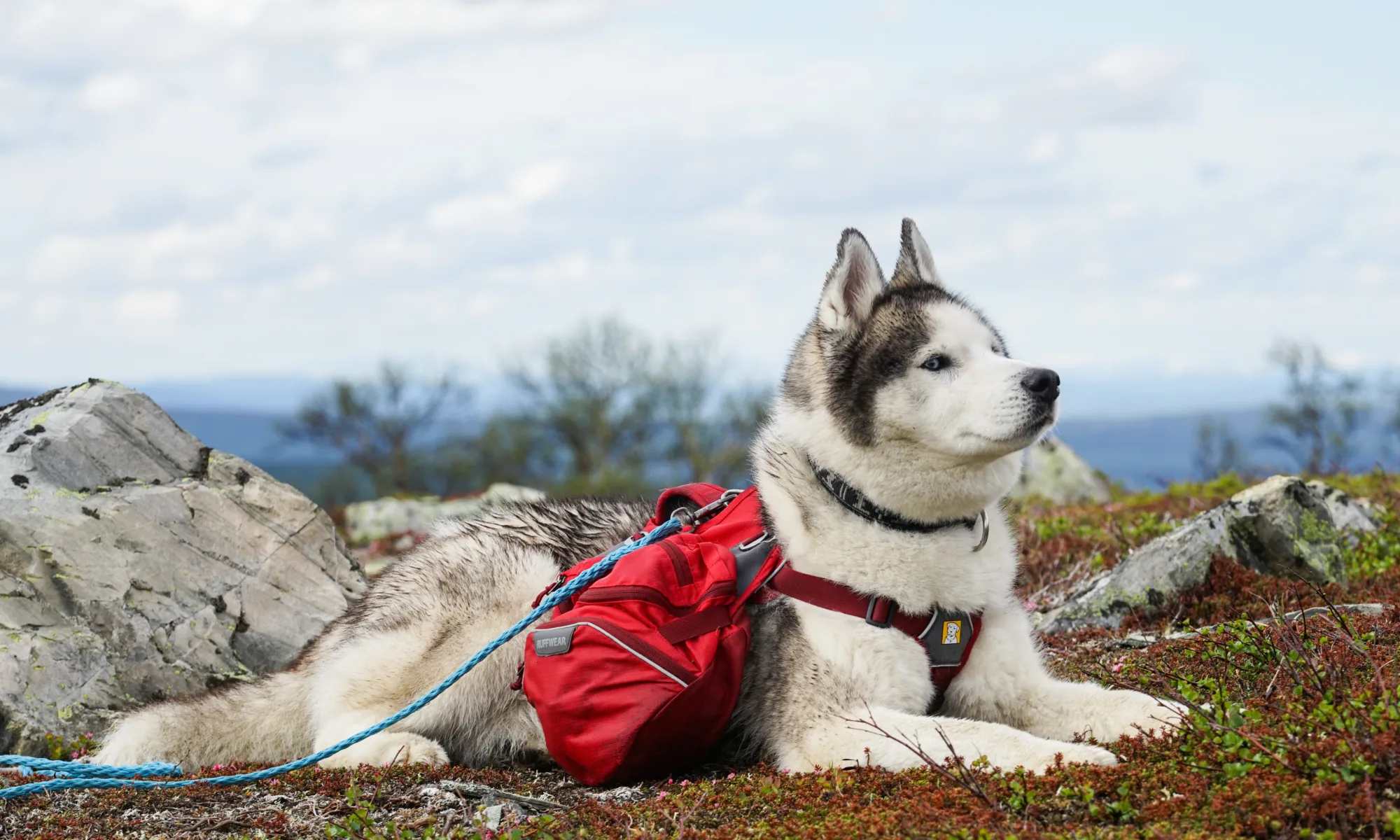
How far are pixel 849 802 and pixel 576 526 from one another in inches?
101

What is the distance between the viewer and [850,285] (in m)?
5.54

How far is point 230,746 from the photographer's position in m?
6.02

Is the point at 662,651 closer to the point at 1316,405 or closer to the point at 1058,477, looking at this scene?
the point at 1058,477

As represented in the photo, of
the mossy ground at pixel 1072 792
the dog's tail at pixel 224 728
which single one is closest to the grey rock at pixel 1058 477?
the mossy ground at pixel 1072 792

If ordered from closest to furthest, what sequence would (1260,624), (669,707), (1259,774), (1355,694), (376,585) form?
(1259,774), (1355,694), (669,707), (1260,624), (376,585)

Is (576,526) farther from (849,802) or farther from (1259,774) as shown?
(1259,774)

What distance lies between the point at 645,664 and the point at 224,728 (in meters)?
2.53

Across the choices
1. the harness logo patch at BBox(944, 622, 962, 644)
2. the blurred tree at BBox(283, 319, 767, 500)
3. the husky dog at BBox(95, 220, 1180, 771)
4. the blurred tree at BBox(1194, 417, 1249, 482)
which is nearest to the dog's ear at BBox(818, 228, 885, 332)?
the husky dog at BBox(95, 220, 1180, 771)

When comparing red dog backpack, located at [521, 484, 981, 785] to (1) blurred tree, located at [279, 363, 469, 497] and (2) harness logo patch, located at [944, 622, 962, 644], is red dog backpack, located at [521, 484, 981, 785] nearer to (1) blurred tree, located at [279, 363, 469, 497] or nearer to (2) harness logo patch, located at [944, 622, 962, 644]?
(2) harness logo patch, located at [944, 622, 962, 644]

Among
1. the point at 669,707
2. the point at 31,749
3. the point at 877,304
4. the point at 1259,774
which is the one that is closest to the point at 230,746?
the point at 31,749

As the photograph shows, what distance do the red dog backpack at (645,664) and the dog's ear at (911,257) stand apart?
1685 millimetres

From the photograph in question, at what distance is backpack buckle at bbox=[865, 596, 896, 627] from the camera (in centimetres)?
507

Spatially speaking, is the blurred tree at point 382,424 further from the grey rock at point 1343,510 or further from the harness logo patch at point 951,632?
the harness logo patch at point 951,632

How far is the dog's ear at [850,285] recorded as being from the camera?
5.47 m
